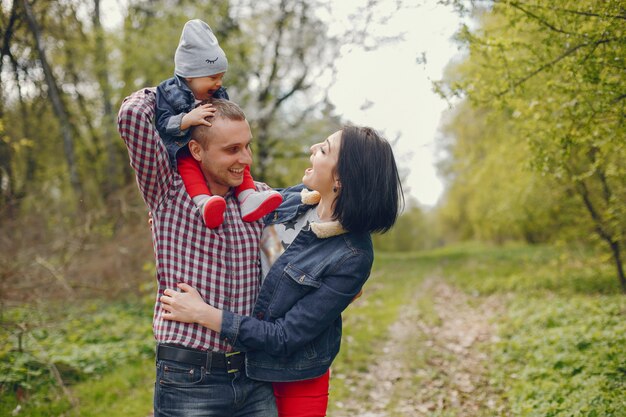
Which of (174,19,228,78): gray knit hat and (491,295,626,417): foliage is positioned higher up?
(174,19,228,78): gray knit hat

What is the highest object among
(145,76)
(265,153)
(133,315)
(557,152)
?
(145,76)

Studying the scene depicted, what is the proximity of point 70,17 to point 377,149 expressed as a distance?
12943mm

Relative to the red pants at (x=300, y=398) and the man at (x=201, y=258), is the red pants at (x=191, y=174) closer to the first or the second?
the man at (x=201, y=258)

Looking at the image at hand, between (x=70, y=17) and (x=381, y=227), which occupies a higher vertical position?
(x=70, y=17)

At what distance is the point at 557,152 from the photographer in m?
4.74

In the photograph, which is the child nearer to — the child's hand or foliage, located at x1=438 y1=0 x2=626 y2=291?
the child's hand

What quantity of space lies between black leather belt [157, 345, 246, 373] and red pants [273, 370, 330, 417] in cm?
29

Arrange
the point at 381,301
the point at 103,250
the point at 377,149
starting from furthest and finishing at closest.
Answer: the point at 381,301 → the point at 103,250 → the point at 377,149

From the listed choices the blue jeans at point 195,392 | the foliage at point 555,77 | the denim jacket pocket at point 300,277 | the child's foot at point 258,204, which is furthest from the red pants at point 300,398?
the foliage at point 555,77

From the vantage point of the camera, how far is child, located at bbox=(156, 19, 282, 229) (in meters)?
2.08

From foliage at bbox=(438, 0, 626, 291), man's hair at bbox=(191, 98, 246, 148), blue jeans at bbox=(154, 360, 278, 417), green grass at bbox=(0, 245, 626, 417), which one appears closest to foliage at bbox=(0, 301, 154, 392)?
green grass at bbox=(0, 245, 626, 417)

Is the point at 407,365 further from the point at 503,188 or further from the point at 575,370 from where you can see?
the point at 503,188

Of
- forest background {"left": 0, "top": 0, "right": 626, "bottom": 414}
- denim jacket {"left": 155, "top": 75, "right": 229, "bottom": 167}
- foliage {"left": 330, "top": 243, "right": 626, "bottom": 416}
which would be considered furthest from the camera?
foliage {"left": 330, "top": 243, "right": 626, "bottom": 416}

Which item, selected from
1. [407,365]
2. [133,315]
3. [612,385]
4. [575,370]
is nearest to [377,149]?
[612,385]
